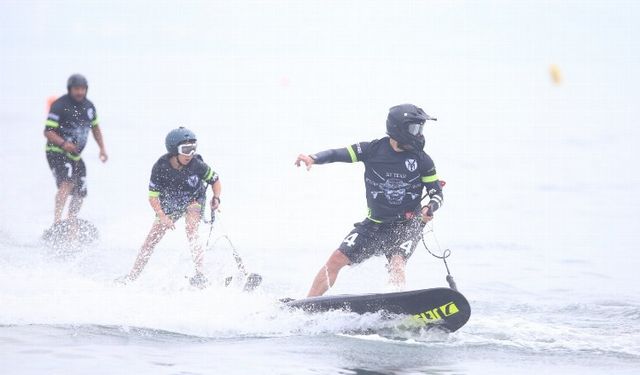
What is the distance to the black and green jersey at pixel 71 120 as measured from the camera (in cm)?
1662

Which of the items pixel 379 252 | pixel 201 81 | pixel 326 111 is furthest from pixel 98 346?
pixel 201 81

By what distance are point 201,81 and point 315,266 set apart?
2055 inches

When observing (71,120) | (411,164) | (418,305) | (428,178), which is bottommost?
(418,305)

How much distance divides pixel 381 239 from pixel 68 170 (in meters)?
6.30

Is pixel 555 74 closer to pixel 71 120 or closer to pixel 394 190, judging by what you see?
pixel 71 120

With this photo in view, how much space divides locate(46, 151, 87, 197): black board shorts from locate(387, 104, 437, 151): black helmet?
20.9 ft

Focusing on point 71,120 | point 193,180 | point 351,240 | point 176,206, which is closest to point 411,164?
point 351,240

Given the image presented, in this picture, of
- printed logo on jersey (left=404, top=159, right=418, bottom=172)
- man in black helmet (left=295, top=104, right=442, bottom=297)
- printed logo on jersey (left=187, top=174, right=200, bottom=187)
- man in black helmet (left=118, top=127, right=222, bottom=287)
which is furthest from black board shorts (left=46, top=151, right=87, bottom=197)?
printed logo on jersey (left=404, top=159, right=418, bottom=172)

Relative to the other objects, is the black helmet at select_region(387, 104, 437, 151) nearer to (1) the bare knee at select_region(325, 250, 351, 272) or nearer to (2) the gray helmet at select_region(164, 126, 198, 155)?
(1) the bare knee at select_region(325, 250, 351, 272)

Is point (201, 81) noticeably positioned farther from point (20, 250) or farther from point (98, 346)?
point (98, 346)

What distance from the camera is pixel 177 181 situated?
45.6 ft

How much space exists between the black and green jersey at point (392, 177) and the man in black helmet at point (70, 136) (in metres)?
5.49

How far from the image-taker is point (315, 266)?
18.2 metres

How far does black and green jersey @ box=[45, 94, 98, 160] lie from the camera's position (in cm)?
1662
